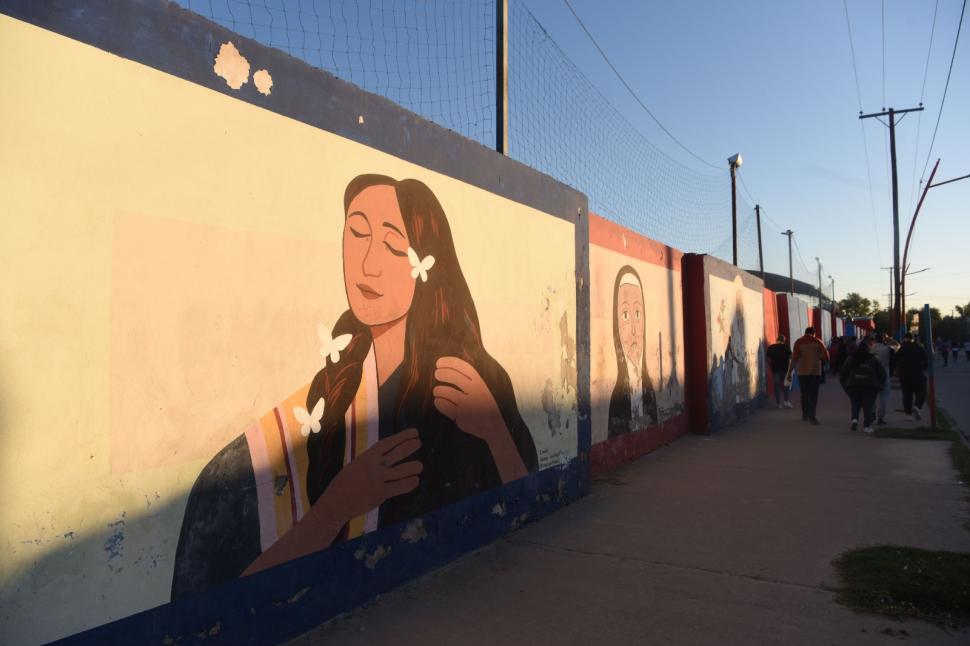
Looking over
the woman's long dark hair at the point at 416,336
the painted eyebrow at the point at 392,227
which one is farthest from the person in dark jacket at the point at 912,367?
the painted eyebrow at the point at 392,227

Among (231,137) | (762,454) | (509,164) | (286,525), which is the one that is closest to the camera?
(231,137)

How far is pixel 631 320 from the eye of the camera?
27.9 feet

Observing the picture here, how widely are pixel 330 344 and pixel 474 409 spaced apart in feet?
4.83

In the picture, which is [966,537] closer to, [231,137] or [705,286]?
[231,137]

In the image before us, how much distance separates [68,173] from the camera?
8.05 ft

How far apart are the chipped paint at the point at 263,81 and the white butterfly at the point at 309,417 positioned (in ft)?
4.90

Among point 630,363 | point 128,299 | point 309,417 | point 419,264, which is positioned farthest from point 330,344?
point 630,363

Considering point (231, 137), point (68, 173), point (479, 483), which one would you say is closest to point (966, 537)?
point (479, 483)

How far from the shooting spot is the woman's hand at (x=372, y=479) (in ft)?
11.7

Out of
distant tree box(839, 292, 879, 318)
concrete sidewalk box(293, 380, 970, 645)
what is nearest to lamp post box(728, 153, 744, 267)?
concrete sidewalk box(293, 380, 970, 645)

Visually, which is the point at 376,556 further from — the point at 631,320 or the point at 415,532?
the point at 631,320

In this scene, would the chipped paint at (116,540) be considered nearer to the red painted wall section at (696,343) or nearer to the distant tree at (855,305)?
the red painted wall section at (696,343)

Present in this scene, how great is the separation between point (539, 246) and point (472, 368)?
1.46 metres

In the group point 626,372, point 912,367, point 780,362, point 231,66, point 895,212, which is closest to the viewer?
point 231,66
